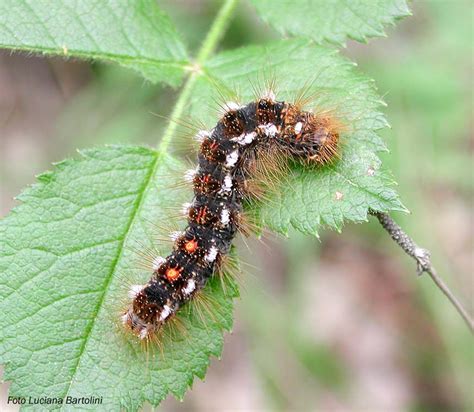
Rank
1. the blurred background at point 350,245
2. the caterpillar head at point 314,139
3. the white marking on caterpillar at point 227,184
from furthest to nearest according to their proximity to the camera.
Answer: the blurred background at point 350,245 < the white marking on caterpillar at point 227,184 < the caterpillar head at point 314,139

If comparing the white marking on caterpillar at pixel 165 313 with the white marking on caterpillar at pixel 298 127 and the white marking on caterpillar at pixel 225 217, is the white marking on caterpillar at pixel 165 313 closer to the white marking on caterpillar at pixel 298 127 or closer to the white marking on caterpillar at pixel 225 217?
the white marking on caterpillar at pixel 225 217

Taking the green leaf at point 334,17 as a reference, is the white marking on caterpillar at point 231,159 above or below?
below

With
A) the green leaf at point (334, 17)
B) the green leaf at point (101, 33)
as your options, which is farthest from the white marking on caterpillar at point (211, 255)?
the green leaf at point (334, 17)

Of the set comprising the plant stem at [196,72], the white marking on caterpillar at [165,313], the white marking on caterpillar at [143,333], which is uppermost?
the plant stem at [196,72]

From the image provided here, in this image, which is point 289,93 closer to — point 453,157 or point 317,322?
point 453,157

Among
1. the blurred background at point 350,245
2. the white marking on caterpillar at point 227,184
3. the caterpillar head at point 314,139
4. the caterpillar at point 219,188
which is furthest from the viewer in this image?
the blurred background at point 350,245

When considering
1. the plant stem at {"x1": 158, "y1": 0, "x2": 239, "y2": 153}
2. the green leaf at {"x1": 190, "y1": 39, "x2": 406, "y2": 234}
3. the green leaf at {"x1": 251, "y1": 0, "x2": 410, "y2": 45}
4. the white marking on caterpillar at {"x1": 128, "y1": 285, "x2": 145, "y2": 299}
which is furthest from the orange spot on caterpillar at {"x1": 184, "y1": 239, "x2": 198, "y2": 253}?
the green leaf at {"x1": 251, "y1": 0, "x2": 410, "y2": 45}
